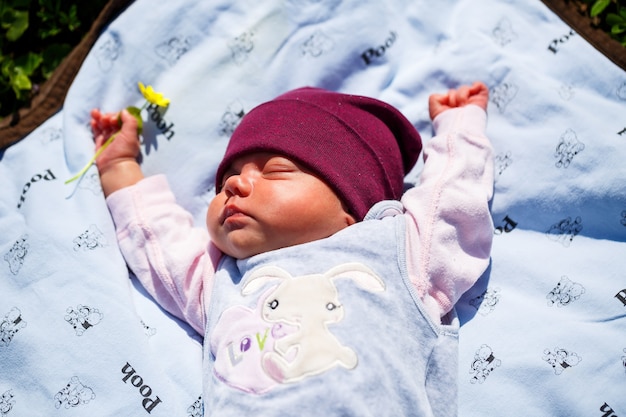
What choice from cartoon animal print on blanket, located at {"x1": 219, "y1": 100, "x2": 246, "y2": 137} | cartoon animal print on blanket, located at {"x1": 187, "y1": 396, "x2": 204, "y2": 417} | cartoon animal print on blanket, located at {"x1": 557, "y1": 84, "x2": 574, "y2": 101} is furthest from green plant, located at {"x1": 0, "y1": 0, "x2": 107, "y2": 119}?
cartoon animal print on blanket, located at {"x1": 557, "y1": 84, "x2": 574, "y2": 101}

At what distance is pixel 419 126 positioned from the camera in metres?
2.14

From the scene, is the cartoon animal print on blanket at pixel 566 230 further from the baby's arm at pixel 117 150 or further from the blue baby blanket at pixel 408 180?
the baby's arm at pixel 117 150

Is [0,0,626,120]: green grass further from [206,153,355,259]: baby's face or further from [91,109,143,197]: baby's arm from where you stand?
[206,153,355,259]: baby's face

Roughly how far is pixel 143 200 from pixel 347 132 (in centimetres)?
72

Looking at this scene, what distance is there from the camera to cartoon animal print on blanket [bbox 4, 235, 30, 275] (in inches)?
74.1

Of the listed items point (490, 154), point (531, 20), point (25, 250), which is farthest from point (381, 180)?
point (25, 250)

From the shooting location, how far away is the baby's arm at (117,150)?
6.72 feet

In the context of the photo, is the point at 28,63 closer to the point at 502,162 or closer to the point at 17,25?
the point at 17,25

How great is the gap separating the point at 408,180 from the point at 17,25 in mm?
1665

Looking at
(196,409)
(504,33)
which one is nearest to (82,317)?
(196,409)

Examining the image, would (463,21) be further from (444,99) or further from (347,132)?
(347,132)

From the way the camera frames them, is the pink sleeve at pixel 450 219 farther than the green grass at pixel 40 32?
No

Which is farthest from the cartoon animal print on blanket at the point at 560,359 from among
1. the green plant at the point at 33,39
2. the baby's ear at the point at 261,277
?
the green plant at the point at 33,39

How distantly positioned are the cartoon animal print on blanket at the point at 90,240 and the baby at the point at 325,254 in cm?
7
